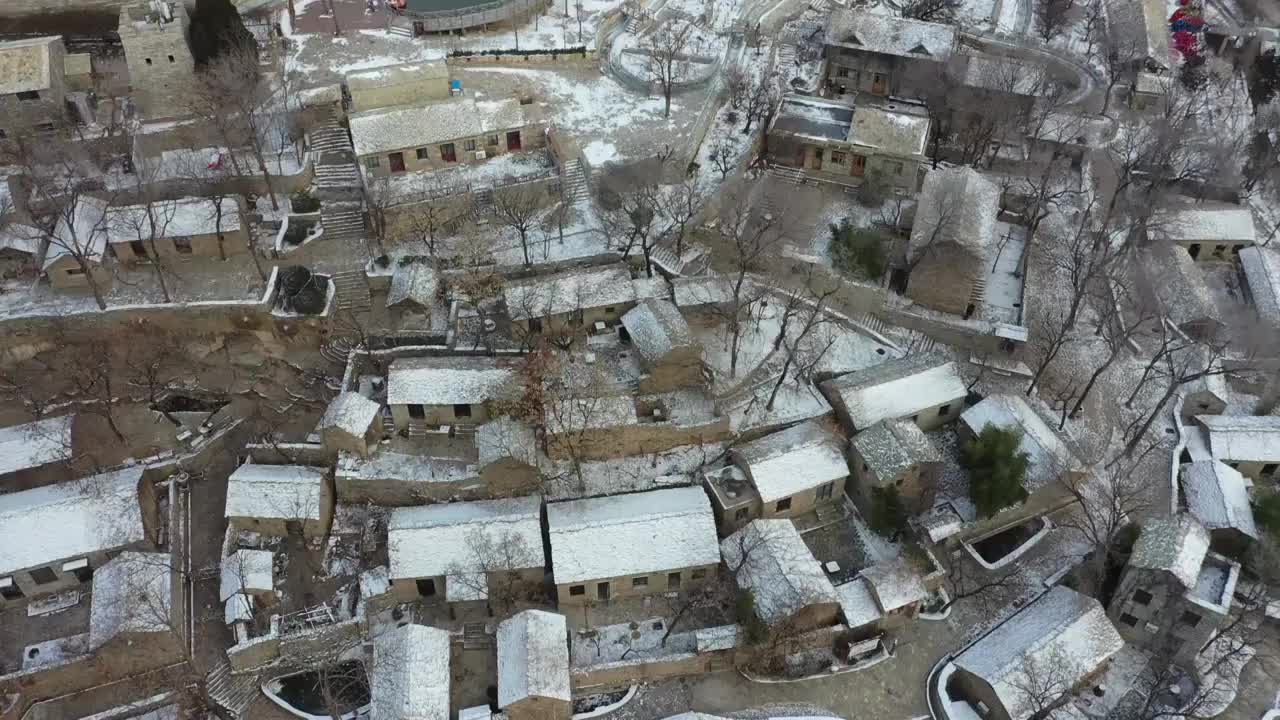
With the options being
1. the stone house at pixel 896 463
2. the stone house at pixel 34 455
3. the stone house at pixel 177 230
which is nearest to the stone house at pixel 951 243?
the stone house at pixel 896 463

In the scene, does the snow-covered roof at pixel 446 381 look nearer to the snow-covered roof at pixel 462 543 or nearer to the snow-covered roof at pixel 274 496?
the snow-covered roof at pixel 274 496

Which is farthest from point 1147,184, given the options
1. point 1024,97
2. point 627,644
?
point 627,644

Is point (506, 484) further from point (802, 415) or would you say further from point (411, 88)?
point (411, 88)

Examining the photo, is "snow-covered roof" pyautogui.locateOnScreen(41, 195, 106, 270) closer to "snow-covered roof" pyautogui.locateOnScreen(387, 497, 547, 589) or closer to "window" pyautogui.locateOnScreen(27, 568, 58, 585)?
"window" pyautogui.locateOnScreen(27, 568, 58, 585)

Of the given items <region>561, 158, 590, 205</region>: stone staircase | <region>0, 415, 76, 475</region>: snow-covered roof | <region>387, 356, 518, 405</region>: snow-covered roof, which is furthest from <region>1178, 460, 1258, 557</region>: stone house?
<region>0, 415, 76, 475</region>: snow-covered roof

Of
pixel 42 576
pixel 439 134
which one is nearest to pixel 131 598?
pixel 42 576

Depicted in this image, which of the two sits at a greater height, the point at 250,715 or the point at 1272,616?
the point at 1272,616

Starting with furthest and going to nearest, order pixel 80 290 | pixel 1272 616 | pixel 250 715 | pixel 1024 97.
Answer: pixel 1024 97 → pixel 80 290 → pixel 1272 616 → pixel 250 715
